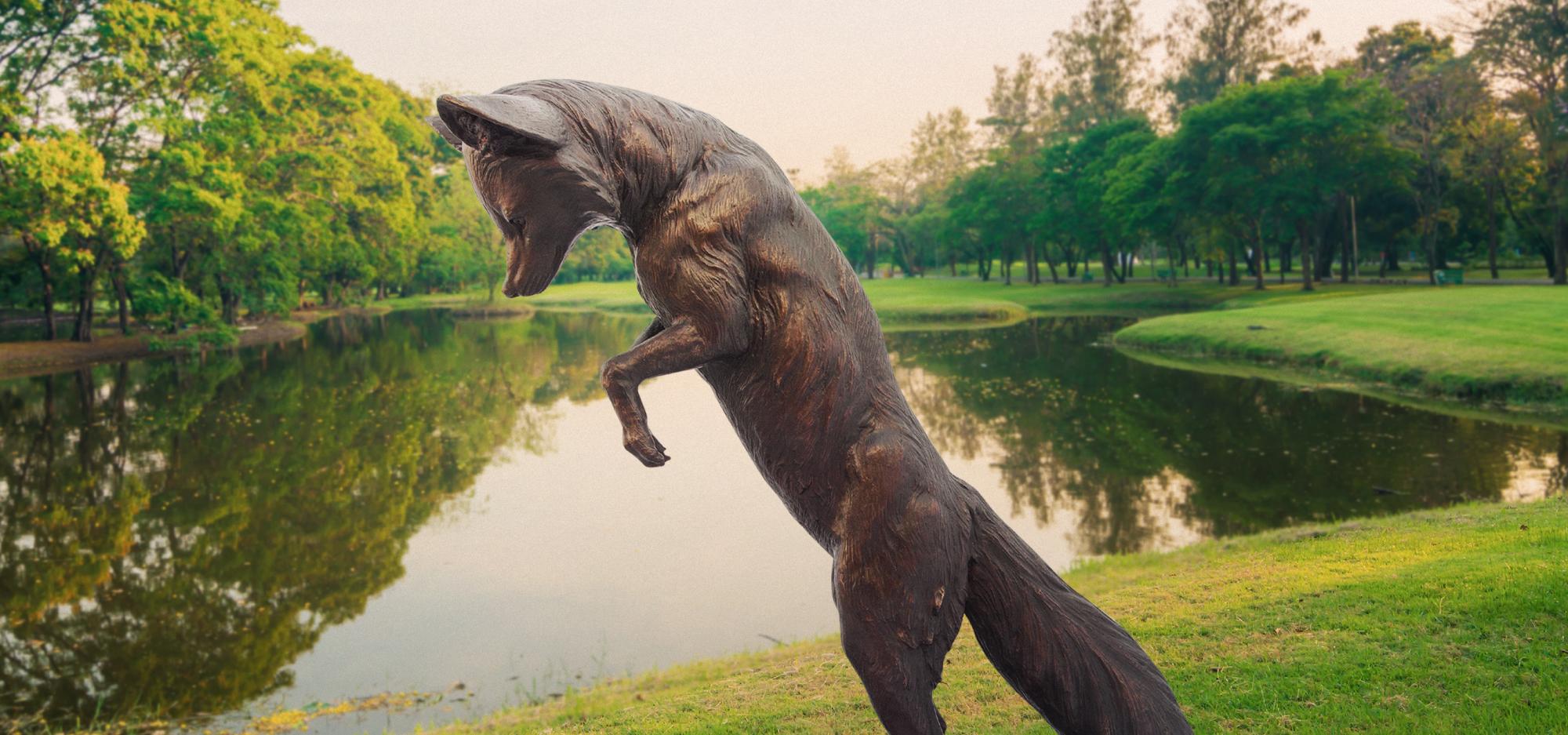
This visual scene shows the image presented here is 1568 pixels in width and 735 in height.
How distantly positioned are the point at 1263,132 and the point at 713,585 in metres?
37.4

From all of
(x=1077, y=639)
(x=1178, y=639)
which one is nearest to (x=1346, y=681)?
(x=1178, y=639)

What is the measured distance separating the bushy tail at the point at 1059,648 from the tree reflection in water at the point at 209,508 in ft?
24.3

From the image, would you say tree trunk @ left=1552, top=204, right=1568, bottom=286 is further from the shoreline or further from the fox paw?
the fox paw

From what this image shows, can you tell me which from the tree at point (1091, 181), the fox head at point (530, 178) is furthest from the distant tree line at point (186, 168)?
the tree at point (1091, 181)

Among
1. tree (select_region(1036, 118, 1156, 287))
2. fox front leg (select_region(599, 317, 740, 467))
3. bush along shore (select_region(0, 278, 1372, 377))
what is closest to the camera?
fox front leg (select_region(599, 317, 740, 467))

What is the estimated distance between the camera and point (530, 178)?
84.8 inches

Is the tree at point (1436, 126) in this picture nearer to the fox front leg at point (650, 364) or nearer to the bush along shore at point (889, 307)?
the bush along shore at point (889, 307)

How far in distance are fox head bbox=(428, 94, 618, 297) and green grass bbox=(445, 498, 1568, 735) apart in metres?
3.76

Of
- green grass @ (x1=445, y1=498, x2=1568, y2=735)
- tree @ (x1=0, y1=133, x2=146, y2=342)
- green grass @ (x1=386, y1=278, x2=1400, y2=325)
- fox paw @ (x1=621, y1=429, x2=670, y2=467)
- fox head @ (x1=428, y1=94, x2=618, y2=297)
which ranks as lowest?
green grass @ (x1=445, y1=498, x2=1568, y2=735)

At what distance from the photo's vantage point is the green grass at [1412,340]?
17.2 metres

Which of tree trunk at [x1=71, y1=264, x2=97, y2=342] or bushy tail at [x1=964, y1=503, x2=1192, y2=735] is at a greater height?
tree trunk at [x1=71, y1=264, x2=97, y2=342]

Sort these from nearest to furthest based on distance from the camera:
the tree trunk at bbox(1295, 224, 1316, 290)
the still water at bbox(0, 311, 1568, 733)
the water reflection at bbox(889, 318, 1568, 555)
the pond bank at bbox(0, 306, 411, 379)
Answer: the still water at bbox(0, 311, 1568, 733)
the water reflection at bbox(889, 318, 1568, 555)
the pond bank at bbox(0, 306, 411, 379)
the tree trunk at bbox(1295, 224, 1316, 290)

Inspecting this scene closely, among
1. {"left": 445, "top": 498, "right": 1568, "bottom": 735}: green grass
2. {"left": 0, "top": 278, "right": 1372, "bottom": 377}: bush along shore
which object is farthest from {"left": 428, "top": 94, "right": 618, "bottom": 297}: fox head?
{"left": 0, "top": 278, "right": 1372, "bottom": 377}: bush along shore

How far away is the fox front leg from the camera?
223 cm
